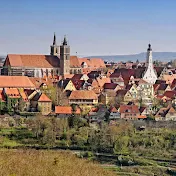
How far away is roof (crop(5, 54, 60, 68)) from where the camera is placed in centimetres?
3972

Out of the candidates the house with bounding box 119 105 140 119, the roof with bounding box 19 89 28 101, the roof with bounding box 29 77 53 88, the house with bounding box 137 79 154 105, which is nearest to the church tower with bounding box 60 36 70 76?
the roof with bounding box 29 77 53 88

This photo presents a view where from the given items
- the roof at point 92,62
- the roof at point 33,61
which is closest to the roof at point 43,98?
the roof at point 33,61

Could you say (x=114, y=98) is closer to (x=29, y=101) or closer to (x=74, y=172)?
(x=29, y=101)

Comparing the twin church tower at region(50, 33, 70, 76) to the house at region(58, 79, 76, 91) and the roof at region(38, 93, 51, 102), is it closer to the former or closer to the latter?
the house at region(58, 79, 76, 91)

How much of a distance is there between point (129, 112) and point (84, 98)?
336 cm

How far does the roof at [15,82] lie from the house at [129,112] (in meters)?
7.15

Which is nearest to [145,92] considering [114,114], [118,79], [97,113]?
[118,79]

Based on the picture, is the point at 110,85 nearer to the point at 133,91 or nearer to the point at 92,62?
the point at 133,91

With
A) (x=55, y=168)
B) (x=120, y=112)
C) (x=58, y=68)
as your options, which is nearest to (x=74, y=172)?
(x=55, y=168)

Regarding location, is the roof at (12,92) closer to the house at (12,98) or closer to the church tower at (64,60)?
the house at (12,98)

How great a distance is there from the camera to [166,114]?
2764 cm

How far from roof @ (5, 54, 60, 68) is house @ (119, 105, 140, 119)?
14.2 meters

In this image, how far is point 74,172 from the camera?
43.4 ft

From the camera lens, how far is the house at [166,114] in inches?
1080
